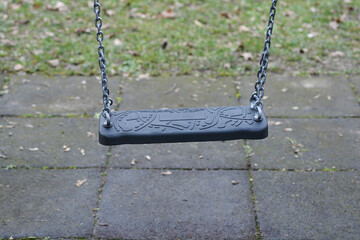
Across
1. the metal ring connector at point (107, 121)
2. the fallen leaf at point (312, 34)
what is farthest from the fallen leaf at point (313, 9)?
the metal ring connector at point (107, 121)

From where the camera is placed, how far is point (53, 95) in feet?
14.9

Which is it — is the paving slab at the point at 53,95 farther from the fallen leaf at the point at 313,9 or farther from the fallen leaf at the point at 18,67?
the fallen leaf at the point at 313,9

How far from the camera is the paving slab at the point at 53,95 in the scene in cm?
434

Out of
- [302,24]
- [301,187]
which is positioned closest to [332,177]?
[301,187]

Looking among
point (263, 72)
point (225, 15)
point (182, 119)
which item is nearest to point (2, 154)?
point (182, 119)

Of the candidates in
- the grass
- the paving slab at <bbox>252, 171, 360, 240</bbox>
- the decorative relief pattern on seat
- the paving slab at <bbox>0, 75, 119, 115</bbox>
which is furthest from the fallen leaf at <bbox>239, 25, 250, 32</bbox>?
the decorative relief pattern on seat

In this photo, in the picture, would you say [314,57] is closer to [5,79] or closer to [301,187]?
[301,187]

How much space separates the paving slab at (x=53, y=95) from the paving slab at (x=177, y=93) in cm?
17

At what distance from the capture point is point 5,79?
478cm

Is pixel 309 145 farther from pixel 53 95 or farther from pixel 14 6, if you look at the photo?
pixel 14 6

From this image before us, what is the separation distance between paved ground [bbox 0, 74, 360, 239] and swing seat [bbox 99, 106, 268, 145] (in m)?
0.62

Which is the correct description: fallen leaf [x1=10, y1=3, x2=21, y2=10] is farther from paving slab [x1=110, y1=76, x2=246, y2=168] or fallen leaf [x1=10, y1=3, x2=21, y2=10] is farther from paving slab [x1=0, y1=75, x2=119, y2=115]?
paving slab [x1=110, y1=76, x2=246, y2=168]

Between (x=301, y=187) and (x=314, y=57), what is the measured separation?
212 centimetres

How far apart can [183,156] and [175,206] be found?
1.89ft
